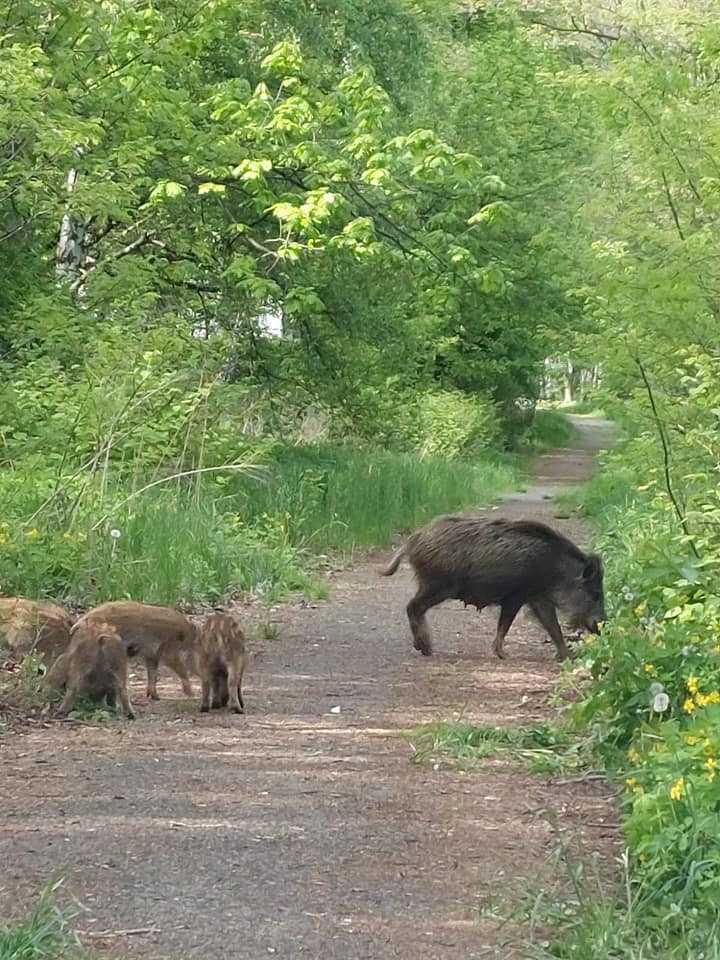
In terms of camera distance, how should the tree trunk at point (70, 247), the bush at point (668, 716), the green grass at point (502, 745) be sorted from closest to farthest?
the bush at point (668, 716) → the green grass at point (502, 745) → the tree trunk at point (70, 247)

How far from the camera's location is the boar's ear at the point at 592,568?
11188 millimetres

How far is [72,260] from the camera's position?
17.5 m

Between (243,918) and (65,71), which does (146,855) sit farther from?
→ (65,71)

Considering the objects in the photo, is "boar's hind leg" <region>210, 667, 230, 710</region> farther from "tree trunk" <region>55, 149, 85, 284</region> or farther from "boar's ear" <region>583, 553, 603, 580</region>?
"tree trunk" <region>55, 149, 85, 284</region>

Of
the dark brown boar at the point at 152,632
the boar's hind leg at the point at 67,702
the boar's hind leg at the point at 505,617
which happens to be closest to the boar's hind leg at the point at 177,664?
the dark brown boar at the point at 152,632

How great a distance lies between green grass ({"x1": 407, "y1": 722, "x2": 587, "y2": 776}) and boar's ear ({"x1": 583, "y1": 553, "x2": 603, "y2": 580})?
304cm

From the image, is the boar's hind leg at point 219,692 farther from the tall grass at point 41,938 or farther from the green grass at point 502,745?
the tall grass at point 41,938


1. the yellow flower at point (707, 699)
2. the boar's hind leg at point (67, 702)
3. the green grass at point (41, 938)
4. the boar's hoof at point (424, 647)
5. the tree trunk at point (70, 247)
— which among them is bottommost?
the boar's hoof at point (424, 647)

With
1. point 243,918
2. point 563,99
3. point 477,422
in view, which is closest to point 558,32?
point 563,99

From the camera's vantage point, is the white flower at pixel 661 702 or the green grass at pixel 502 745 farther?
the green grass at pixel 502 745

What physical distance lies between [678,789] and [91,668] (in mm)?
3903

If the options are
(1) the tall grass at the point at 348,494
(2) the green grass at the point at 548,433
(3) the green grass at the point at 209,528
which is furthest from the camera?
(2) the green grass at the point at 548,433

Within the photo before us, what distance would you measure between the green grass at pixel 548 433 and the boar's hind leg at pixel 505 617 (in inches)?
1248

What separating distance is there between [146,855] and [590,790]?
225 cm
